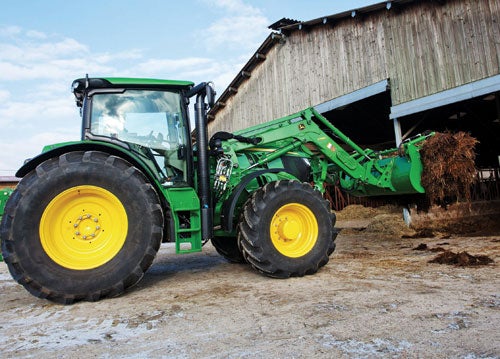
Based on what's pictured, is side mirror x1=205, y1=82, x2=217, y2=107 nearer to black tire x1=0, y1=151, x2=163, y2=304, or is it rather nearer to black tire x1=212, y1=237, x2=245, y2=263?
black tire x1=0, y1=151, x2=163, y2=304

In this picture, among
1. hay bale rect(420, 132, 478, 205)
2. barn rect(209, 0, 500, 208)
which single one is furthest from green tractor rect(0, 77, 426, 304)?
barn rect(209, 0, 500, 208)

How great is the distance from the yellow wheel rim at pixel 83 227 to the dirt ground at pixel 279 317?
1.56 feet

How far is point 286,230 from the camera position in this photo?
486 centimetres

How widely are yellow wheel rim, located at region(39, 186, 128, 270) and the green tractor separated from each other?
0.01 m

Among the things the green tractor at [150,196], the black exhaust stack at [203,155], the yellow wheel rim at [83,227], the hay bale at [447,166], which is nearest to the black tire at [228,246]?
the green tractor at [150,196]

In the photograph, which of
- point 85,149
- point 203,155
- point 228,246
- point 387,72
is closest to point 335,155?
point 228,246

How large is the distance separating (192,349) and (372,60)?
33.6ft

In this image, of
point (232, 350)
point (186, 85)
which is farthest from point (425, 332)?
point (186, 85)

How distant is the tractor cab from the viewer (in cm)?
448

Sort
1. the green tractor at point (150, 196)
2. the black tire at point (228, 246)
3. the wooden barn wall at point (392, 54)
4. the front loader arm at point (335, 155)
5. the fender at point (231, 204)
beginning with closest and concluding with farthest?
the green tractor at point (150, 196) < the fender at point (231, 204) < the front loader arm at point (335, 155) < the black tire at point (228, 246) < the wooden barn wall at point (392, 54)

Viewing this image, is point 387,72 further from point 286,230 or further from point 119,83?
point 119,83

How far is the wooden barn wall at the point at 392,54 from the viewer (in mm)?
8859

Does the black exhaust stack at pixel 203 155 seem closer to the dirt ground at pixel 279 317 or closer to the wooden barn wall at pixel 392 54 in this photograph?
the dirt ground at pixel 279 317

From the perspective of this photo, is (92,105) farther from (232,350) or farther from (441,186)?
(441,186)
